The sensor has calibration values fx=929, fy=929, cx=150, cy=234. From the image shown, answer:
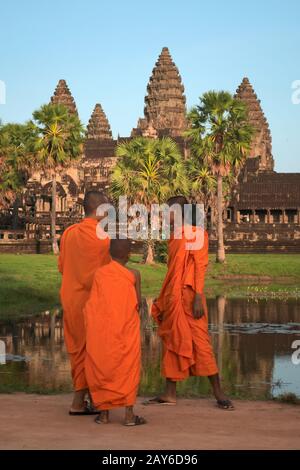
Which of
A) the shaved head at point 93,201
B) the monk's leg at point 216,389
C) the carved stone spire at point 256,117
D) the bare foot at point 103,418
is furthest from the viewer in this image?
the carved stone spire at point 256,117

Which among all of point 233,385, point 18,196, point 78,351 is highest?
point 18,196

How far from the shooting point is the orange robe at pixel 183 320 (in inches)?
380

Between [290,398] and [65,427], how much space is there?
9.49 ft

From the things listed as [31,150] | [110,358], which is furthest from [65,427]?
[31,150]

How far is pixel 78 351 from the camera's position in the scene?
8.95 m

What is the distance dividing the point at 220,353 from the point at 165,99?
3451 inches

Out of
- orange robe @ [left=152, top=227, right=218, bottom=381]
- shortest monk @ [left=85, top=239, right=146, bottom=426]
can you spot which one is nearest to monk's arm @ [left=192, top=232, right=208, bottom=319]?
orange robe @ [left=152, top=227, right=218, bottom=381]

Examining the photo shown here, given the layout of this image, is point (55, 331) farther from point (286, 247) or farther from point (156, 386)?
point (286, 247)

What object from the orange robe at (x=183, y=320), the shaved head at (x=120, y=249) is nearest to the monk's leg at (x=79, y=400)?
the orange robe at (x=183, y=320)

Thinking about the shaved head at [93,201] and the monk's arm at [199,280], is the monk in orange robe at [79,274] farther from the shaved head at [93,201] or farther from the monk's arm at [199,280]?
the monk's arm at [199,280]

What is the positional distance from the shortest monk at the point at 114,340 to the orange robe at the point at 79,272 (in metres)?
0.52

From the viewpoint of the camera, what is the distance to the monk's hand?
383 inches

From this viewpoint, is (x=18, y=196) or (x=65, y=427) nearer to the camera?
(x=65, y=427)
